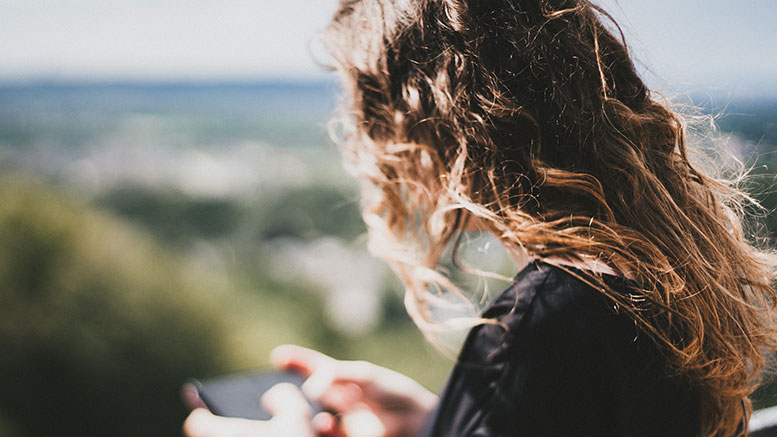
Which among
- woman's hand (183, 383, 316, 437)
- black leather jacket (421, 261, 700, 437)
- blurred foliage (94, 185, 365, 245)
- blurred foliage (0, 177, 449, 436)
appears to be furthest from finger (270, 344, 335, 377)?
blurred foliage (94, 185, 365, 245)

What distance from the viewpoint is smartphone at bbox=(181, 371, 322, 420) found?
4.08 ft

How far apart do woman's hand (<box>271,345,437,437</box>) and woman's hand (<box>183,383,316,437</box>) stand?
3.0 inches

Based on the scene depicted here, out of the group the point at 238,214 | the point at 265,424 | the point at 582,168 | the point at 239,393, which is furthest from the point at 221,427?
the point at 238,214

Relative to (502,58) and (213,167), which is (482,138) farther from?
(213,167)

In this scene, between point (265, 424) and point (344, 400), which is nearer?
point (265, 424)

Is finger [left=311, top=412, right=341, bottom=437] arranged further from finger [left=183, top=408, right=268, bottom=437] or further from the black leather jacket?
the black leather jacket

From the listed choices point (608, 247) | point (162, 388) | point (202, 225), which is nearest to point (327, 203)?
point (202, 225)

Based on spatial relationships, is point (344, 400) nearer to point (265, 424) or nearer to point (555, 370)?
point (265, 424)

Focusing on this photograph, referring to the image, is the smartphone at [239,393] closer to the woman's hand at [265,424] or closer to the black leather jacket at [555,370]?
the woman's hand at [265,424]

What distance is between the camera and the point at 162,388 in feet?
10.1

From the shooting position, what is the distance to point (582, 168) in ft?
3.38

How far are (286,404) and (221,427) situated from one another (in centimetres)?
16

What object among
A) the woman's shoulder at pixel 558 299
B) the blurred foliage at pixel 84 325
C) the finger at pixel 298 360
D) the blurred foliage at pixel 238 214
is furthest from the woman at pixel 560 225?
the blurred foliage at pixel 238 214

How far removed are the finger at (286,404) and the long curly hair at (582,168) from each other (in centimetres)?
31
